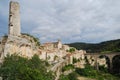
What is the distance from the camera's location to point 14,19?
48656 mm

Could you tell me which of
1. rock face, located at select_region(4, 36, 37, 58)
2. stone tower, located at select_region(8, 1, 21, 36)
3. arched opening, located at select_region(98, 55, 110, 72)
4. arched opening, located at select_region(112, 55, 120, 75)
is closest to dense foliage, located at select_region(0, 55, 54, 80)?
rock face, located at select_region(4, 36, 37, 58)

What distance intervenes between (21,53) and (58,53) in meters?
19.1

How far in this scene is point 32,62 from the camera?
4397 centimetres

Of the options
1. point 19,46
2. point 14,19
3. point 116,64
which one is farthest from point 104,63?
point 14,19

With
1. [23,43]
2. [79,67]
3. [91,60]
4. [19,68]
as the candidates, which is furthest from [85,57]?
[19,68]

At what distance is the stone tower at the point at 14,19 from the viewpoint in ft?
157

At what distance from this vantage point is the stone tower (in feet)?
157

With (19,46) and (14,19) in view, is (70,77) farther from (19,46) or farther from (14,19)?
(14,19)

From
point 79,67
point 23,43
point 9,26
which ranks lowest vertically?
point 79,67

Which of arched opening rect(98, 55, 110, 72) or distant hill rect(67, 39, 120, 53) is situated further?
distant hill rect(67, 39, 120, 53)

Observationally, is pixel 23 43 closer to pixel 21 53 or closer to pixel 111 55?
pixel 21 53

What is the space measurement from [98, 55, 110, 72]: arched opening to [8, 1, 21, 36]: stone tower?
35.7 metres

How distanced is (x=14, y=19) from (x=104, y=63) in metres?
40.6

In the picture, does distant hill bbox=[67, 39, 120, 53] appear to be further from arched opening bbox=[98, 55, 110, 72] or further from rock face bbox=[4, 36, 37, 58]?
rock face bbox=[4, 36, 37, 58]
